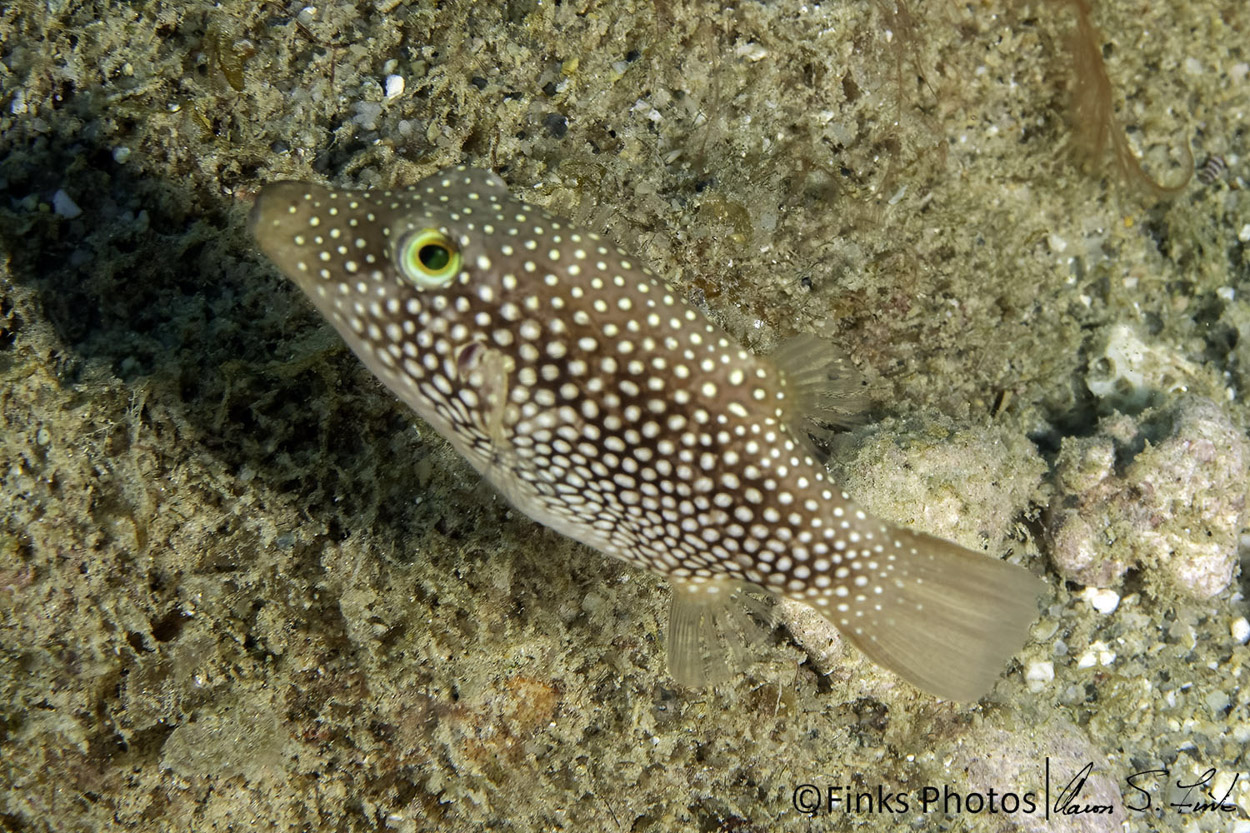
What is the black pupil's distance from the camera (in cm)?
249

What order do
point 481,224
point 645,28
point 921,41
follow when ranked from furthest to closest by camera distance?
point 921,41 < point 645,28 < point 481,224

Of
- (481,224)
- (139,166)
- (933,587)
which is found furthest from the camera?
(139,166)

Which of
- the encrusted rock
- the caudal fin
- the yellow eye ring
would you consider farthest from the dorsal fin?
the encrusted rock

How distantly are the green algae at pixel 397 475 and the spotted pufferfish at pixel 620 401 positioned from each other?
823mm

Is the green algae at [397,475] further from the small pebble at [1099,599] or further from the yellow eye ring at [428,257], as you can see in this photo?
the yellow eye ring at [428,257]

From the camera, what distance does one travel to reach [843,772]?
3.83m

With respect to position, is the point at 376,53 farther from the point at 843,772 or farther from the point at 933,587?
the point at 843,772

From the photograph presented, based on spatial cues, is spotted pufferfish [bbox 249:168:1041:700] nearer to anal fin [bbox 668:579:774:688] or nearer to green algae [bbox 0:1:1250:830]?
anal fin [bbox 668:579:774:688]

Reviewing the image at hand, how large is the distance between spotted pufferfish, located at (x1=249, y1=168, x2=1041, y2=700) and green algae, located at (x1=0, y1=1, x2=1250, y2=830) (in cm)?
82

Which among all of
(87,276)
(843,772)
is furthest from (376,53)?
(843,772)

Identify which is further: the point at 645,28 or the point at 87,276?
the point at 645,28

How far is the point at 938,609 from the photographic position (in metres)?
2.84

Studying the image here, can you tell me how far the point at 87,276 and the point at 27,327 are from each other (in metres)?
0.36

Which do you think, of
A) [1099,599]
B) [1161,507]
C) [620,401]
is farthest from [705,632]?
[1161,507]
